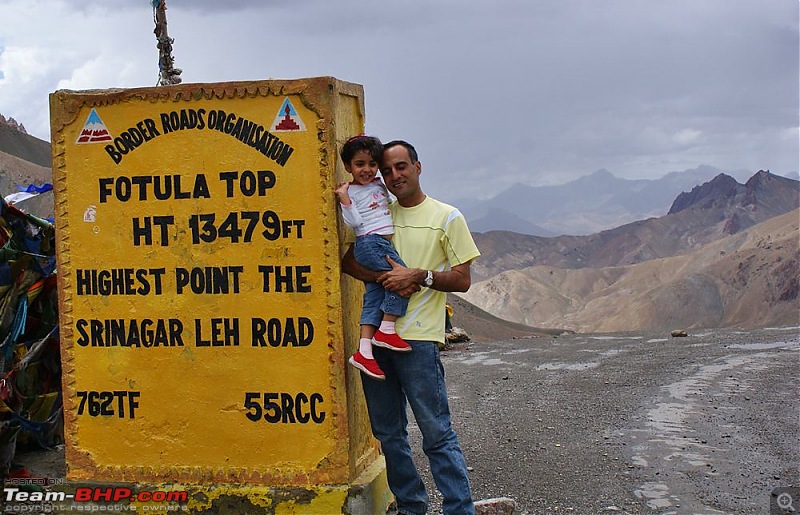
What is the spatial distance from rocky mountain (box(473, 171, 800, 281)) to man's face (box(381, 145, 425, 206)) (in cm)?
5810

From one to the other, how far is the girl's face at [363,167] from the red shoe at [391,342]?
0.75m

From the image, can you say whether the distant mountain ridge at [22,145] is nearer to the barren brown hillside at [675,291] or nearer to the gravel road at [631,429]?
the barren brown hillside at [675,291]

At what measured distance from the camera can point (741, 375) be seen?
10.6 metres

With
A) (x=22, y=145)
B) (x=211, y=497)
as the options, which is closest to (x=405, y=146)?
(x=211, y=497)

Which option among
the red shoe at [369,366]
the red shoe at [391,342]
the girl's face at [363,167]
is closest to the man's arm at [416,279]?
the red shoe at [391,342]

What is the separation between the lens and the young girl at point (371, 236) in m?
4.08

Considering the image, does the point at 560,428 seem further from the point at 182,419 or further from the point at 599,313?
the point at 599,313

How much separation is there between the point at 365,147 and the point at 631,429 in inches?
182

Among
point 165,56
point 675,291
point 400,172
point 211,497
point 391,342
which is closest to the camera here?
point 391,342

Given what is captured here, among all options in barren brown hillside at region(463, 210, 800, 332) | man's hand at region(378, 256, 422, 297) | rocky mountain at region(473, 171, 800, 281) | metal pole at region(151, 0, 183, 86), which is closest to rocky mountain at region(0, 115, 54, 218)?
metal pole at region(151, 0, 183, 86)

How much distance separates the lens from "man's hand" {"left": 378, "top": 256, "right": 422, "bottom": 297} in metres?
4.04

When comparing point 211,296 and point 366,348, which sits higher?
point 211,296

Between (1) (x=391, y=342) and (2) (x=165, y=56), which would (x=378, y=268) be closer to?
(1) (x=391, y=342)

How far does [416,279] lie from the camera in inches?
159
